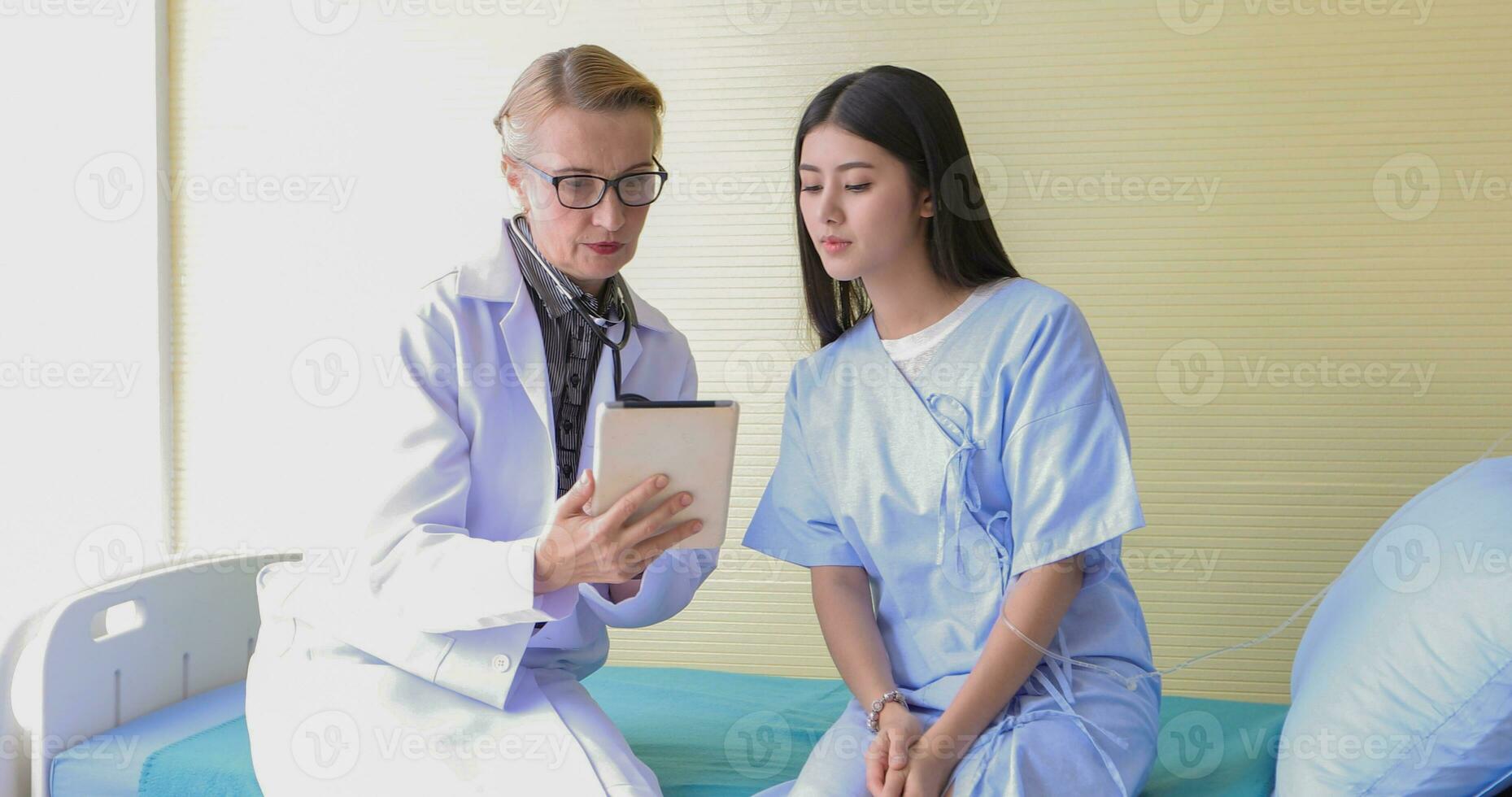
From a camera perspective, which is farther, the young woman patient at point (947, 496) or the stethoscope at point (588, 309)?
the stethoscope at point (588, 309)

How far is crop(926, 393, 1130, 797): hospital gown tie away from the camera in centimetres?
161

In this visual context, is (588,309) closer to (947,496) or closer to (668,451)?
(668,451)

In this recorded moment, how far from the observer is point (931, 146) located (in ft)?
5.95

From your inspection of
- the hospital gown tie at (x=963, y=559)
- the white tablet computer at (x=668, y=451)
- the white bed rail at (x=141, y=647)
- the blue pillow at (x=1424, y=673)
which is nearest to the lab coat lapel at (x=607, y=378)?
the white tablet computer at (x=668, y=451)

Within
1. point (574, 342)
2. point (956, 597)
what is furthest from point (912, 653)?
point (574, 342)

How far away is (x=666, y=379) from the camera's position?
199 cm

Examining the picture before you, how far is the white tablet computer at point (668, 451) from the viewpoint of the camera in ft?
4.82

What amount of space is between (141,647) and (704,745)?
3.42 ft

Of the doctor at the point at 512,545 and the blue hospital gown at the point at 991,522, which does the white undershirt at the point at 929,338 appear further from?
the doctor at the point at 512,545

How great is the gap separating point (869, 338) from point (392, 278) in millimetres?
1591

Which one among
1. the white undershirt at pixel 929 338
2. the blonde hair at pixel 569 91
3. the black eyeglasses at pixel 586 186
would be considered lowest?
the white undershirt at pixel 929 338

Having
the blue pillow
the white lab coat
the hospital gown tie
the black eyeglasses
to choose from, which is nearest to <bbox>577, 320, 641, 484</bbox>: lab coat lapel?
the white lab coat

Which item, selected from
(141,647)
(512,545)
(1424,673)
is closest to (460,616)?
(512,545)

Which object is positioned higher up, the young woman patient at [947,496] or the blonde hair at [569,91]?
the blonde hair at [569,91]
